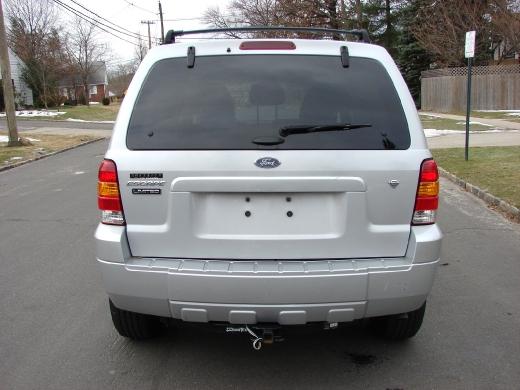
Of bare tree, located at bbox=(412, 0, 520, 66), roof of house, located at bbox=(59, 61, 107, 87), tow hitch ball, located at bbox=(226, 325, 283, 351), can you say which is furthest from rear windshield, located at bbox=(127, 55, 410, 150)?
roof of house, located at bbox=(59, 61, 107, 87)

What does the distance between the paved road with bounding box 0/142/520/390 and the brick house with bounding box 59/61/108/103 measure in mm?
54946

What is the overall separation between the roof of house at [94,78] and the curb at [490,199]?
56.9m

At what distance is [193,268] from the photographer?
2.94 m

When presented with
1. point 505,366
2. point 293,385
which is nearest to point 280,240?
point 293,385

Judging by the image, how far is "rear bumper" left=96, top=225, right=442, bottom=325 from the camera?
2.88m

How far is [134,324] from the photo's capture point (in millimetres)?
3592

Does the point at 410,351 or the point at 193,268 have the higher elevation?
the point at 193,268

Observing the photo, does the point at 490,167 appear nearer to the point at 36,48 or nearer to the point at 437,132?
the point at 437,132

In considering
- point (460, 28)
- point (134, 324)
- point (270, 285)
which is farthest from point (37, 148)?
point (460, 28)

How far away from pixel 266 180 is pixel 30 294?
289cm

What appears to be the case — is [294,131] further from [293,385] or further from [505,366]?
[505,366]

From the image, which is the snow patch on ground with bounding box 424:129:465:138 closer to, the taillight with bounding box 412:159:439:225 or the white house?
the taillight with bounding box 412:159:439:225

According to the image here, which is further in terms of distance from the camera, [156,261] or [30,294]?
[30,294]

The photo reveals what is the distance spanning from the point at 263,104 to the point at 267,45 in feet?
1.36
